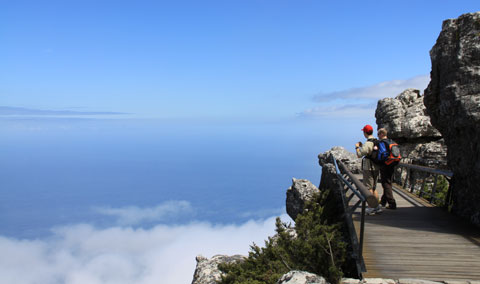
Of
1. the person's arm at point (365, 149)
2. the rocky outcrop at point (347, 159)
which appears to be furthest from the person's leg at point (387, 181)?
the rocky outcrop at point (347, 159)

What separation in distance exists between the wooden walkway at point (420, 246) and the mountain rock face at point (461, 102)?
2.95 feet

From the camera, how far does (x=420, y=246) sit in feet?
24.7

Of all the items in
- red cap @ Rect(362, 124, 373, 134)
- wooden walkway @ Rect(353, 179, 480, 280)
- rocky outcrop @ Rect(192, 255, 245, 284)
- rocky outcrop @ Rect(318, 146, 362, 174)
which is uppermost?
red cap @ Rect(362, 124, 373, 134)

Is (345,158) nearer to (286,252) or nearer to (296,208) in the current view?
(296,208)

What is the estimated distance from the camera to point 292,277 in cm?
600

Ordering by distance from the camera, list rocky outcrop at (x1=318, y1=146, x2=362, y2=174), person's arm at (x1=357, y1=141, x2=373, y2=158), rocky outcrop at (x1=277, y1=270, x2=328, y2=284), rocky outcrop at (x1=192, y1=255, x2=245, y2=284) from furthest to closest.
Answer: rocky outcrop at (x1=318, y1=146, x2=362, y2=174), rocky outcrop at (x1=192, y1=255, x2=245, y2=284), person's arm at (x1=357, y1=141, x2=373, y2=158), rocky outcrop at (x1=277, y1=270, x2=328, y2=284)

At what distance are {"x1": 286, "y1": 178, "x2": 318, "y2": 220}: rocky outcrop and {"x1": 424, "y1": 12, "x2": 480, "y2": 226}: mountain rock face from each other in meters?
6.93

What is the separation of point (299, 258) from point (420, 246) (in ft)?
8.84

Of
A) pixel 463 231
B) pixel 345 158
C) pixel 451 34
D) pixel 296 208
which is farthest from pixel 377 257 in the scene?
pixel 345 158

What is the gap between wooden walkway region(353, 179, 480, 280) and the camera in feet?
20.6

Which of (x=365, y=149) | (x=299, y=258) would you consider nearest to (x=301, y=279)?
(x=299, y=258)

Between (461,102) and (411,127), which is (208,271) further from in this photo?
(411,127)

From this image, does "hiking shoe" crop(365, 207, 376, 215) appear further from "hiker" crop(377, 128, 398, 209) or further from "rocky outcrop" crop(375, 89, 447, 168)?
"rocky outcrop" crop(375, 89, 447, 168)

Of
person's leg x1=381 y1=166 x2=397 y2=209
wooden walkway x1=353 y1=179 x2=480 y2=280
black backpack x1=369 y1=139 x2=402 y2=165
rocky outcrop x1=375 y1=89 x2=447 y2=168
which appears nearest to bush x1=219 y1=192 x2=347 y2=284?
wooden walkway x1=353 y1=179 x2=480 y2=280
